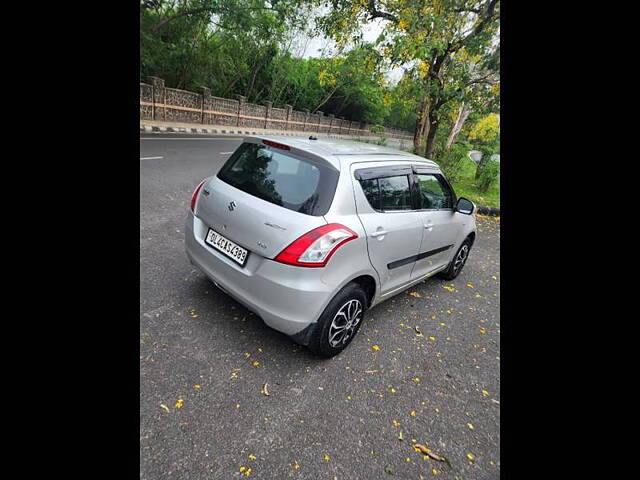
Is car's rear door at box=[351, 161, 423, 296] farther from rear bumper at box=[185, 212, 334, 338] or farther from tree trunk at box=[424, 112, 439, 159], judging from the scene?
tree trunk at box=[424, 112, 439, 159]

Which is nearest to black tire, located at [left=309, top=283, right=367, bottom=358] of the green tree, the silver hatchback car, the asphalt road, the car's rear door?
the silver hatchback car

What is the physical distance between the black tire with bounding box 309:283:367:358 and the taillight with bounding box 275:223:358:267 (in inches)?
16.3

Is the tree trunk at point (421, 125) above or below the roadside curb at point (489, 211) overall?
above

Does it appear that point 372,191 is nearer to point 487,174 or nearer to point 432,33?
point 432,33

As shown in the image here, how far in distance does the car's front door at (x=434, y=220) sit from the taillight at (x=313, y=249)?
1.35 m

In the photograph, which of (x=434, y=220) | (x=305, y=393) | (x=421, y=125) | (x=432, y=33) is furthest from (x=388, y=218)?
(x=421, y=125)

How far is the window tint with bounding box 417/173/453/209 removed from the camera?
364cm

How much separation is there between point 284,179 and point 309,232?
58 centimetres

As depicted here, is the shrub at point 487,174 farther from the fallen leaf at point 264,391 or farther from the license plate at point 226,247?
the fallen leaf at point 264,391

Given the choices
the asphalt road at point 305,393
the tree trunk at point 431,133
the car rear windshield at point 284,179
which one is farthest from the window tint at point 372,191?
the tree trunk at point 431,133

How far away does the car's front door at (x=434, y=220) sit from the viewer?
361 centimetres
